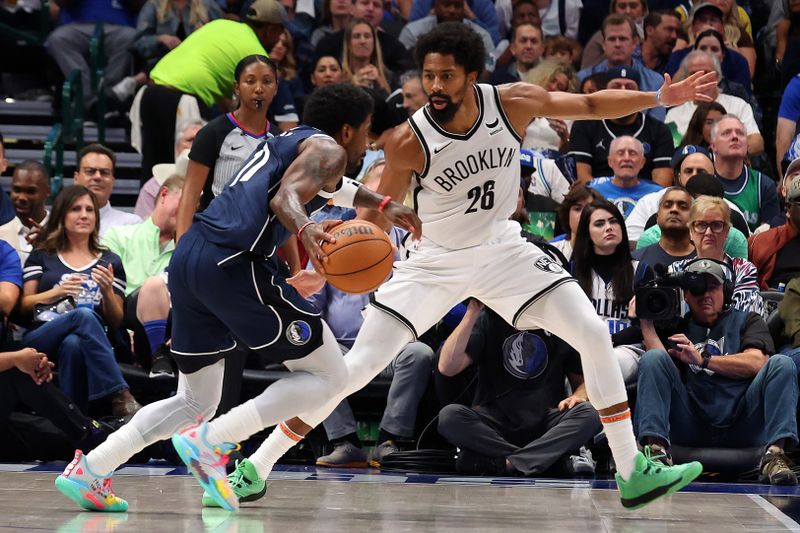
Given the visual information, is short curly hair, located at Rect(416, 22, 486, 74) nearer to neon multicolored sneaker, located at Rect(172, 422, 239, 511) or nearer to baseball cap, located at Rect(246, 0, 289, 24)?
neon multicolored sneaker, located at Rect(172, 422, 239, 511)

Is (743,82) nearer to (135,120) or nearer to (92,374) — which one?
(135,120)

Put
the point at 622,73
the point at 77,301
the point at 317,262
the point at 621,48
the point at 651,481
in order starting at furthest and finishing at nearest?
the point at 621,48 → the point at 622,73 → the point at 77,301 → the point at 651,481 → the point at 317,262

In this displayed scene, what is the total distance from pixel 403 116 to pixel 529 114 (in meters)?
3.97

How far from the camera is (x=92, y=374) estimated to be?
773cm

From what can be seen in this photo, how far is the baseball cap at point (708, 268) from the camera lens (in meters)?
7.58

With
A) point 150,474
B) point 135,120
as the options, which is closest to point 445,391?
point 150,474

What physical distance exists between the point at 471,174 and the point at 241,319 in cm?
134

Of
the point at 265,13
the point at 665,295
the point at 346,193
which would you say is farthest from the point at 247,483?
the point at 265,13

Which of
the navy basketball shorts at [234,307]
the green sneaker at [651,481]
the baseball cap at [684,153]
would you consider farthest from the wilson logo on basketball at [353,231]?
the baseball cap at [684,153]

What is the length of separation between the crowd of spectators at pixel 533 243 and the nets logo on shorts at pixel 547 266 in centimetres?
101

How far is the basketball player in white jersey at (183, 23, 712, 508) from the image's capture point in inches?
221

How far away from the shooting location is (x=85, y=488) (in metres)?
5.32

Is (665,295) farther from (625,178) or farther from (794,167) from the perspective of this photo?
(625,178)

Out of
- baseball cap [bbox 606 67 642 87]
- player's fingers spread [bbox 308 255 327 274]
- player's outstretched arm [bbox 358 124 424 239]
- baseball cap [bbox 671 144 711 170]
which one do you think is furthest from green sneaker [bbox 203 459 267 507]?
baseball cap [bbox 606 67 642 87]
